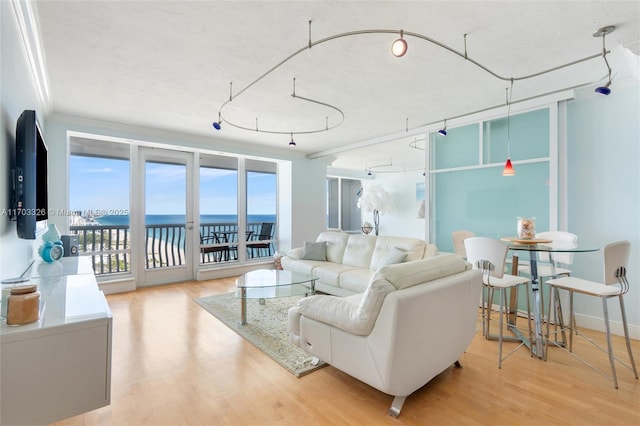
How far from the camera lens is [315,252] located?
4.78 m

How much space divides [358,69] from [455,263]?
190 centimetres

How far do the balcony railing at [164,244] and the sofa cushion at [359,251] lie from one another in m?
2.62

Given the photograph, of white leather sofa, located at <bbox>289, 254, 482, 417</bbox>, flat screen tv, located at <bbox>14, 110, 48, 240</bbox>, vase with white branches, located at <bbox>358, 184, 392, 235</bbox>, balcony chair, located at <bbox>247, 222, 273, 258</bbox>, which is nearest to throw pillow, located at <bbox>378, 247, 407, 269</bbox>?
white leather sofa, located at <bbox>289, 254, 482, 417</bbox>

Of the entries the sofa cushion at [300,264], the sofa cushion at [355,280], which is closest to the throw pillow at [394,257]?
the sofa cushion at [355,280]

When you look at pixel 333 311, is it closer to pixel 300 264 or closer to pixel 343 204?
pixel 300 264

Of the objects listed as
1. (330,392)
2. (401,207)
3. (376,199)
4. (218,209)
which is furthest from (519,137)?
(401,207)

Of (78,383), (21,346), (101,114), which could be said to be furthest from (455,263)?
(101,114)

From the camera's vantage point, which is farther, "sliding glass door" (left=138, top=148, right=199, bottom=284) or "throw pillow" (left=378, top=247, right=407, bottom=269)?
"sliding glass door" (left=138, top=148, right=199, bottom=284)

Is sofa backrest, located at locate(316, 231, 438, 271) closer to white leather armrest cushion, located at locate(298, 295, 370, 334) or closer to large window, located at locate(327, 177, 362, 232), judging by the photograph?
white leather armrest cushion, located at locate(298, 295, 370, 334)

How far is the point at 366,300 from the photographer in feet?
5.89

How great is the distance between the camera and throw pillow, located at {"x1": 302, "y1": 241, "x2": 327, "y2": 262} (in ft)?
15.6

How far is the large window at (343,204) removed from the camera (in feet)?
30.6

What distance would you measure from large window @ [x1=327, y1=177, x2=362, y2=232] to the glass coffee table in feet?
18.6

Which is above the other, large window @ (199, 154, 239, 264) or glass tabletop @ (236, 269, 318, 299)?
large window @ (199, 154, 239, 264)
